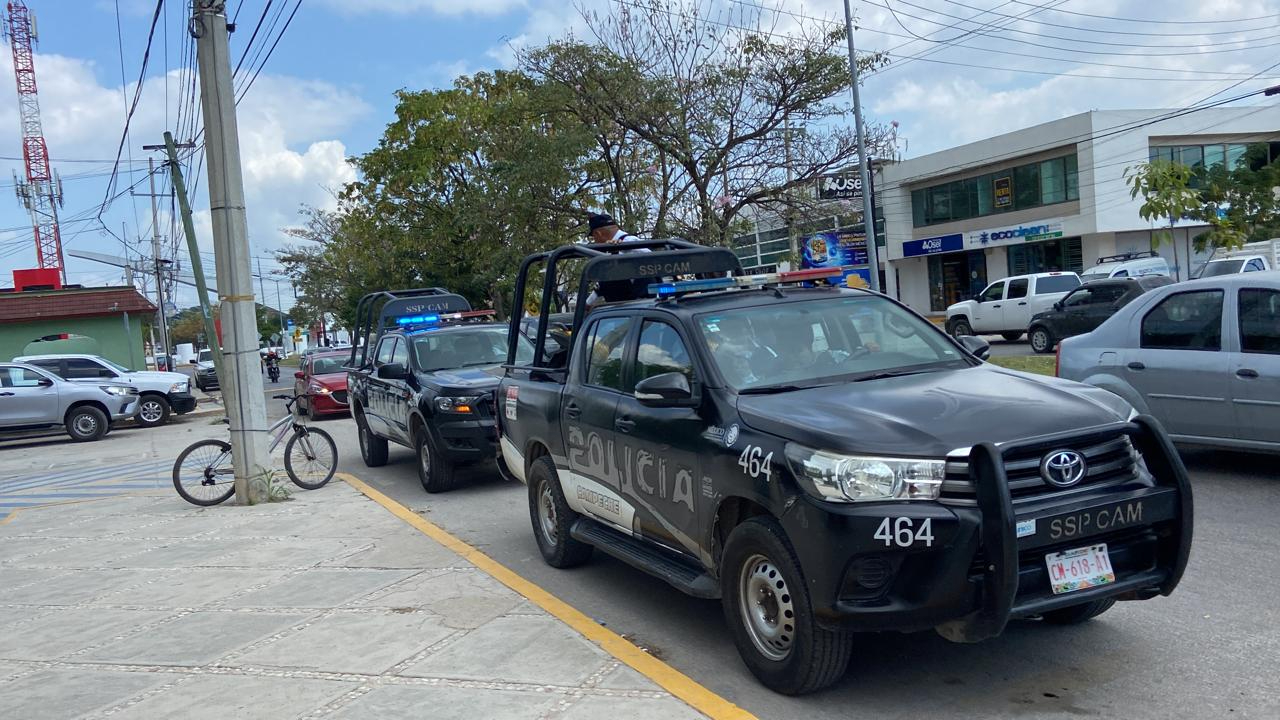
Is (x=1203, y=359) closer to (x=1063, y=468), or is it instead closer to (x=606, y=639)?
(x=1063, y=468)

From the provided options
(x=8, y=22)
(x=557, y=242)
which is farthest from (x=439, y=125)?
(x=8, y=22)

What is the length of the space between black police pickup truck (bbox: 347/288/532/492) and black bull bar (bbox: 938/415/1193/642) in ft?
23.1

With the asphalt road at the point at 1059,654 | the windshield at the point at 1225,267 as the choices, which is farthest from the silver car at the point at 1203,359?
the windshield at the point at 1225,267

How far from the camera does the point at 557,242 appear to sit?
2438 centimetres

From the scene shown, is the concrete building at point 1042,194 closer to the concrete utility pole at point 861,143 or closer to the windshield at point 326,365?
the concrete utility pole at point 861,143

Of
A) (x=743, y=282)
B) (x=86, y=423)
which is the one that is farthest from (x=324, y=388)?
(x=743, y=282)

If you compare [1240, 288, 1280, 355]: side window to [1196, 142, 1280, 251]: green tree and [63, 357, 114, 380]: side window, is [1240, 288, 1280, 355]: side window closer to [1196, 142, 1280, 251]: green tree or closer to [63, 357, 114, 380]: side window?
[1196, 142, 1280, 251]: green tree

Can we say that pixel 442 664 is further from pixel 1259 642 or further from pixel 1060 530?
pixel 1259 642

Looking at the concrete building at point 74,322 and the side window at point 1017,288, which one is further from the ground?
the concrete building at point 74,322

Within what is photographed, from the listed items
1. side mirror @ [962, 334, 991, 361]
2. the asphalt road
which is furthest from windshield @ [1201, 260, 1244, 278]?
side mirror @ [962, 334, 991, 361]

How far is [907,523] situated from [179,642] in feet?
14.4

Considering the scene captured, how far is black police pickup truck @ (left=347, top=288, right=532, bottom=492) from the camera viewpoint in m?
10.6

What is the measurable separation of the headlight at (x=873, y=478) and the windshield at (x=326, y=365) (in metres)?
20.9

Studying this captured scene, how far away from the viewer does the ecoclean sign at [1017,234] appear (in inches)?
1668
